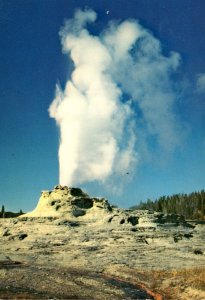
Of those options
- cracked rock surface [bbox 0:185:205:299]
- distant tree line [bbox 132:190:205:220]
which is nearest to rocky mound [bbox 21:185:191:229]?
cracked rock surface [bbox 0:185:205:299]

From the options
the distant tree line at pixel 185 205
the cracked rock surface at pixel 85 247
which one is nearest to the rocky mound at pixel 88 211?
the cracked rock surface at pixel 85 247

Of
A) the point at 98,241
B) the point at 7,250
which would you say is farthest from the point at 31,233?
the point at 98,241

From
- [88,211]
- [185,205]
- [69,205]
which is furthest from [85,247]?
[185,205]

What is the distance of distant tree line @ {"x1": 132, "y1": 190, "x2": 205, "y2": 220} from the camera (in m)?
138

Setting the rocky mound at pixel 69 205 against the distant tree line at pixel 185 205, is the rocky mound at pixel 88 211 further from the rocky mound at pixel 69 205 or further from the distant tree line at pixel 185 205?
the distant tree line at pixel 185 205

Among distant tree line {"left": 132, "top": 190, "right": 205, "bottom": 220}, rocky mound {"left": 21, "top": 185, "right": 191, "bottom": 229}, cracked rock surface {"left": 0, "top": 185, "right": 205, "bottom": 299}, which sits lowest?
cracked rock surface {"left": 0, "top": 185, "right": 205, "bottom": 299}

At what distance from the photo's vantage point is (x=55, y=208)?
62281 mm

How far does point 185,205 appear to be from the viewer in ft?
478

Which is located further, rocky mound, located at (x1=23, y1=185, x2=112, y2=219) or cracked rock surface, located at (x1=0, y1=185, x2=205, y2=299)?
rocky mound, located at (x1=23, y1=185, x2=112, y2=219)

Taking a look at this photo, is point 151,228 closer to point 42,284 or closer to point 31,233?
point 31,233

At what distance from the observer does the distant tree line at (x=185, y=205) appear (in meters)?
138

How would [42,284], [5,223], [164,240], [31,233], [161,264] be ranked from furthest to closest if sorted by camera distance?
[5,223] → [31,233] → [164,240] → [161,264] → [42,284]

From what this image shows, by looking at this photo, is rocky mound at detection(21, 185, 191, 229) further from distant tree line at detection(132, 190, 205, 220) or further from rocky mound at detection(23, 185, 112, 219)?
distant tree line at detection(132, 190, 205, 220)

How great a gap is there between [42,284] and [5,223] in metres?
34.0
